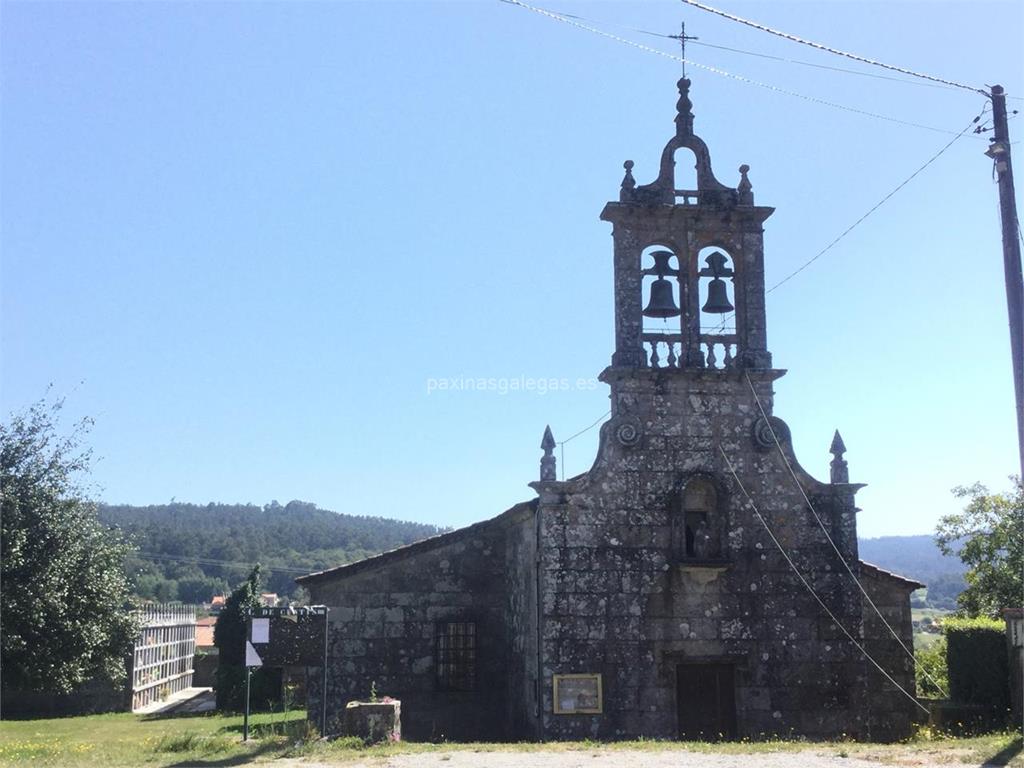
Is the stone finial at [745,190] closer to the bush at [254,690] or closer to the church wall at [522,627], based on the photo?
the church wall at [522,627]

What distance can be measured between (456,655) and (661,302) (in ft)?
25.6

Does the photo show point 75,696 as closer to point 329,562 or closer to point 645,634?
point 645,634

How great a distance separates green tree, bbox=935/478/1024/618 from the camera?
2772 centimetres

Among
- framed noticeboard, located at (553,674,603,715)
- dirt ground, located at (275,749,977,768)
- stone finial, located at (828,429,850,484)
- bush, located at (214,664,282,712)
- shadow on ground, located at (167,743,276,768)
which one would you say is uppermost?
stone finial, located at (828,429,850,484)

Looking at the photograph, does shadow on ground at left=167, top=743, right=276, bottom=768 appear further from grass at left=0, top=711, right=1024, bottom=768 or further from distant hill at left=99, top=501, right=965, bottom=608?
distant hill at left=99, top=501, right=965, bottom=608

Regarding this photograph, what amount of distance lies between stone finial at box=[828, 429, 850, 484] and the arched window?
7.20 feet

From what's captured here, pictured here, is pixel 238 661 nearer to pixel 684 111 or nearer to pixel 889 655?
pixel 889 655

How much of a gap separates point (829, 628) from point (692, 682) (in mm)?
2484

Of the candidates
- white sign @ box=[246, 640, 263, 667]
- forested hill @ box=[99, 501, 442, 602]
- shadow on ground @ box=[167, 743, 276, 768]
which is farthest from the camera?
forested hill @ box=[99, 501, 442, 602]

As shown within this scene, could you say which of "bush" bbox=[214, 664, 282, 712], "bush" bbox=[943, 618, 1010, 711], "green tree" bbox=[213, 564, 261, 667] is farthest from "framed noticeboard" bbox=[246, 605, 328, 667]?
"green tree" bbox=[213, 564, 261, 667]

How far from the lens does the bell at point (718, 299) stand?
16406 mm

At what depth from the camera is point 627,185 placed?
16.4m

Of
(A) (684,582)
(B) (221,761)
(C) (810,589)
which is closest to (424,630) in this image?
(A) (684,582)

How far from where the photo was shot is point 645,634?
1523cm
